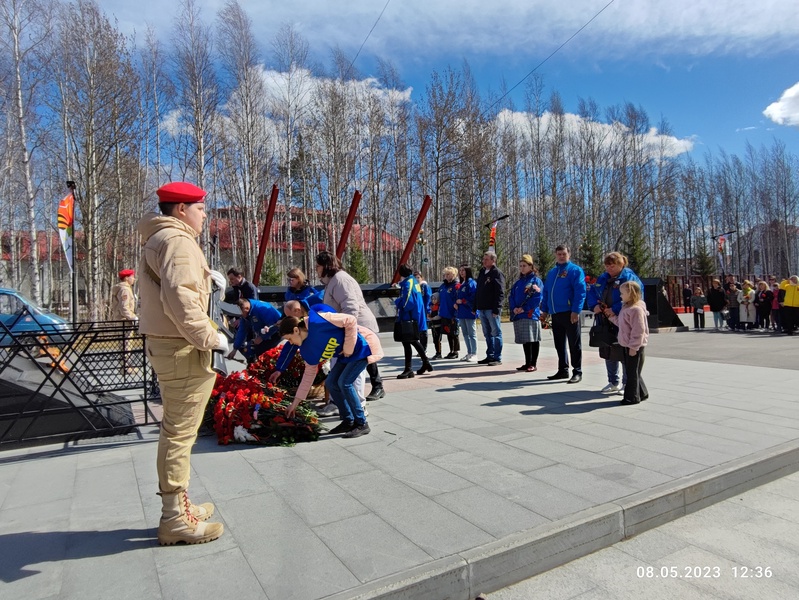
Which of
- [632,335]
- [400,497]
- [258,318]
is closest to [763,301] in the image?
[632,335]

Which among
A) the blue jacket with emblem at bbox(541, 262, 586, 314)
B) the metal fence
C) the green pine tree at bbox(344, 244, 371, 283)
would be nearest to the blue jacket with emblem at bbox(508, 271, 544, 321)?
the blue jacket with emblem at bbox(541, 262, 586, 314)

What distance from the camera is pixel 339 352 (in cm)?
526

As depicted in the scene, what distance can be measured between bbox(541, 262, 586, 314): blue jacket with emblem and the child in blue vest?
135 inches

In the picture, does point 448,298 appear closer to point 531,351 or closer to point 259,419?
point 531,351

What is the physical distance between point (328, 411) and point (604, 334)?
3.56 meters

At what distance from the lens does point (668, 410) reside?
20.0 ft

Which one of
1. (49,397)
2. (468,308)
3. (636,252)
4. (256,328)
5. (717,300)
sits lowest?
(49,397)

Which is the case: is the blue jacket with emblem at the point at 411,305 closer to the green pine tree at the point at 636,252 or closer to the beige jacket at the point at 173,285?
the beige jacket at the point at 173,285

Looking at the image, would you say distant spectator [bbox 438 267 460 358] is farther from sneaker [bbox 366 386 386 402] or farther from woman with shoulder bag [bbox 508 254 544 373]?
sneaker [bbox 366 386 386 402]

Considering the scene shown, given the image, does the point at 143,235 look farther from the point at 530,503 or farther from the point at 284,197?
the point at 284,197

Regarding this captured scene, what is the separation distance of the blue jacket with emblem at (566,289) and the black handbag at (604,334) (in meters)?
0.67

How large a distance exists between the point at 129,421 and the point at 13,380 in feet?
3.90

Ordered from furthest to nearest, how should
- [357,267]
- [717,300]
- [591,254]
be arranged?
[591,254] → [357,267] → [717,300]

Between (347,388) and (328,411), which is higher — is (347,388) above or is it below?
above
